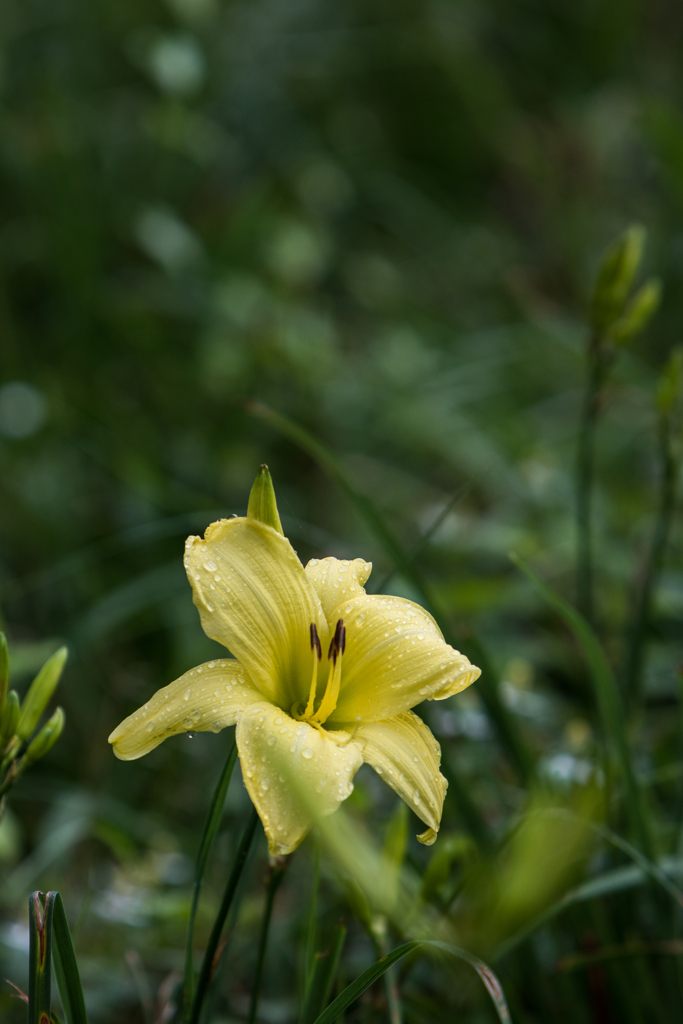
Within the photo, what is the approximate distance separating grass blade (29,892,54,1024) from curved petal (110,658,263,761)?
0.45 feet

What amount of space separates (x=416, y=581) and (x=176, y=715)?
0.46 meters

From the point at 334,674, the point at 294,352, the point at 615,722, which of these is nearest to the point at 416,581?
the point at 615,722

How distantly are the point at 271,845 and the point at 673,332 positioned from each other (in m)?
2.49

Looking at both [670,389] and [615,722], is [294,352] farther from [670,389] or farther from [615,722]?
[615,722]

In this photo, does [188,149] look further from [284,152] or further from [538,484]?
[538,484]

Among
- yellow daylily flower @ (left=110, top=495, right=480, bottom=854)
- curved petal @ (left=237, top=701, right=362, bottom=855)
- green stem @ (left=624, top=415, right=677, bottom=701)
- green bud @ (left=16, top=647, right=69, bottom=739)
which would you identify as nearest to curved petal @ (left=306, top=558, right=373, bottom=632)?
yellow daylily flower @ (left=110, top=495, right=480, bottom=854)

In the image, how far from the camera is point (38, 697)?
716mm

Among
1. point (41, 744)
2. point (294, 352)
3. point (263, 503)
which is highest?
point (263, 503)

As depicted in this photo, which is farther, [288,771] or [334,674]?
[334,674]

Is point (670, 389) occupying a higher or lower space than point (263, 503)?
lower

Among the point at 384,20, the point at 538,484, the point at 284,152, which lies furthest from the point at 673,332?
the point at 384,20

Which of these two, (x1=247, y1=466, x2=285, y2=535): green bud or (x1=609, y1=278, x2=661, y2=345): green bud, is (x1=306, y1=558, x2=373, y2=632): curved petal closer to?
(x1=247, y1=466, x2=285, y2=535): green bud

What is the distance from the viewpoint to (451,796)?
969 mm

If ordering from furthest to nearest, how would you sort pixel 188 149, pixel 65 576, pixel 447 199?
pixel 447 199
pixel 188 149
pixel 65 576
